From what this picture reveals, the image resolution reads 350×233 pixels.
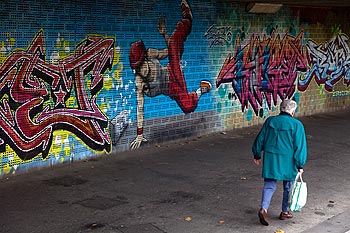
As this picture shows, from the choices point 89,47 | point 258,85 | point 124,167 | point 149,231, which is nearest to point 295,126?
point 149,231

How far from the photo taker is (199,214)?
644 centimetres

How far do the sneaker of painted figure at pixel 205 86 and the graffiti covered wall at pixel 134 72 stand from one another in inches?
0.9

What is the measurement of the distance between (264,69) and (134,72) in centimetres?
436

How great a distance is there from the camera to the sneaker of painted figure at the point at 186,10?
35.0 ft

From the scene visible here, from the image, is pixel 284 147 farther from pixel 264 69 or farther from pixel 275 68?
pixel 275 68

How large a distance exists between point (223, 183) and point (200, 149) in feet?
8.02

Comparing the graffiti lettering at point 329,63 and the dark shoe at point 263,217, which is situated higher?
the graffiti lettering at point 329,63

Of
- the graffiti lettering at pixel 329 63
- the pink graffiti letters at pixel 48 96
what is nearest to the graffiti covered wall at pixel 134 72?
the pink graffiti letters at pixel 48 96

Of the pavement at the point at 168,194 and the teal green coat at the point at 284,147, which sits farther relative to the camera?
the pavement at the point at 168,194

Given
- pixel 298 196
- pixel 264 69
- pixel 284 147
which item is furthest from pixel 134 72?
pixel 298 196

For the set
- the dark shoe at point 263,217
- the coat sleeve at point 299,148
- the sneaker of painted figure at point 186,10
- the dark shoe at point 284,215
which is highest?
the sneaker of painted figure at point 186,10

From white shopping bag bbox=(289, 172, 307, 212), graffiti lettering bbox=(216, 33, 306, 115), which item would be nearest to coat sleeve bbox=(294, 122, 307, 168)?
white shopping bag bbox=(289, 172, 307, 212)

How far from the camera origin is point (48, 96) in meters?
8.45

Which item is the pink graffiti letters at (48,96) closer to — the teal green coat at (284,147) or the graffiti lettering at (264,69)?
the graffiti lettering at (264,69)
